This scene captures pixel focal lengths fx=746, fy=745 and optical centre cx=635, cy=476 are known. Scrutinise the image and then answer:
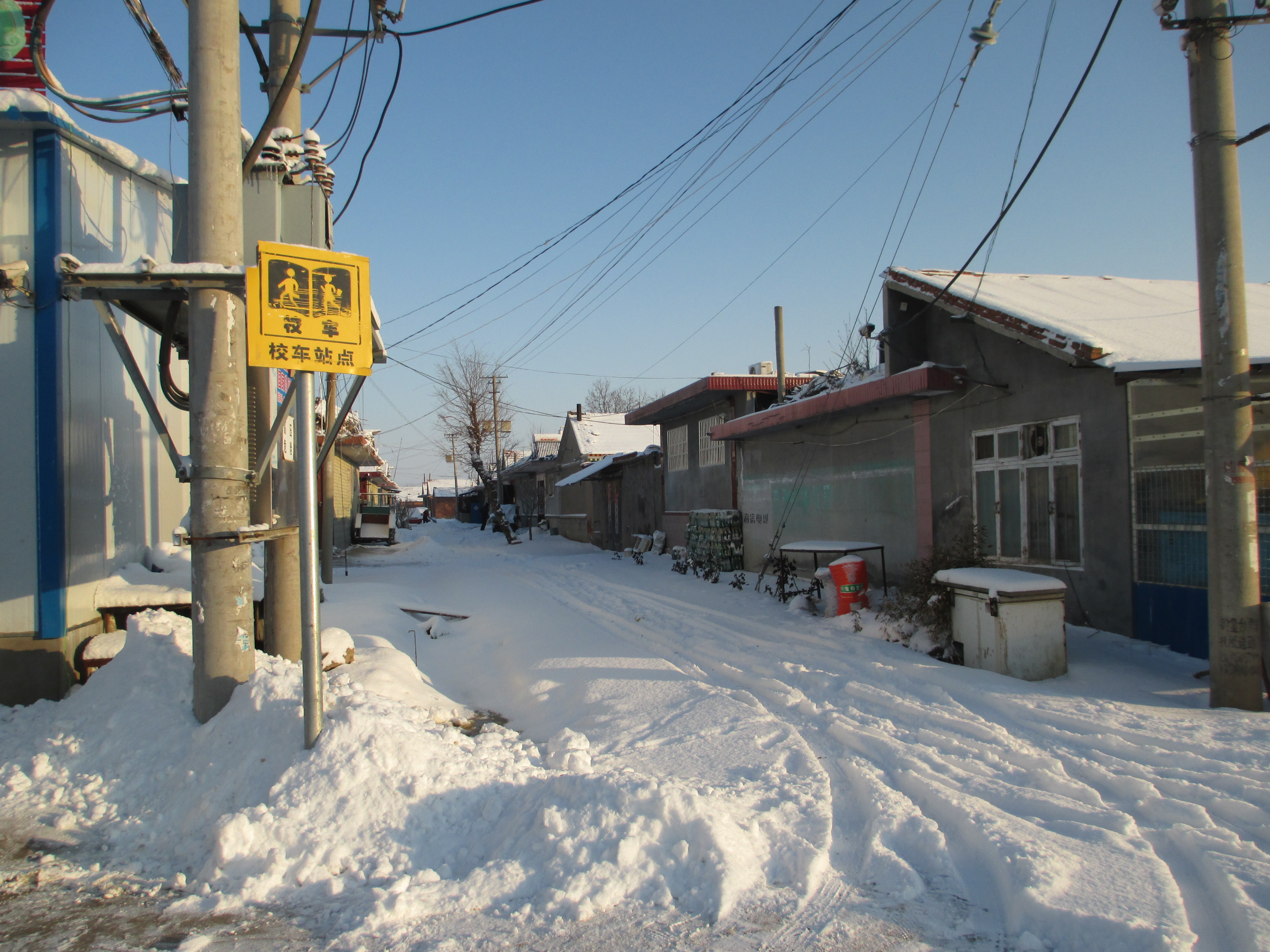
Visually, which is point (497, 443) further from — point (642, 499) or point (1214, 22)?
point (1214, 22)

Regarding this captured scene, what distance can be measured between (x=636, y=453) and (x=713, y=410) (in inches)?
204

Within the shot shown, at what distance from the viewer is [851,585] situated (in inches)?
380

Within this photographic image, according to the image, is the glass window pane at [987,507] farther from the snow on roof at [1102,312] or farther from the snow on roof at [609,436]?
the snow on roof at [609,436]

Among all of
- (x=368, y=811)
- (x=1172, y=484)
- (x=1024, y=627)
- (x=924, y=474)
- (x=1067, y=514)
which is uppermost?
(x=924, y=474)

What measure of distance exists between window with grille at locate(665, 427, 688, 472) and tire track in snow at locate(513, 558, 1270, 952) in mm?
12861

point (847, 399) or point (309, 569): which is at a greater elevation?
point (847, 399)

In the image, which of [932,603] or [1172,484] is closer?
[1172,484]

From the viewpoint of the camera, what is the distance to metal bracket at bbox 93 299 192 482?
191 inches

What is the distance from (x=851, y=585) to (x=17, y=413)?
868 cm

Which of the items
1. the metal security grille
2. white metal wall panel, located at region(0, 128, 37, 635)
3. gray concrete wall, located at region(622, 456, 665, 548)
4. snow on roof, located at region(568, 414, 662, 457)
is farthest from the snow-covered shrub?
snow on roof, located at region(568, 414, 662, 457)

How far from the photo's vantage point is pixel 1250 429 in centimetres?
564

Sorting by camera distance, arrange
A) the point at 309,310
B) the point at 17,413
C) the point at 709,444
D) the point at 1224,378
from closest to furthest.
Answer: the point at 309,310 → the point at 17,413 → the point at 1224,378 → the point at 709,444

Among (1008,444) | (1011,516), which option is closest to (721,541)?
(1011,516)

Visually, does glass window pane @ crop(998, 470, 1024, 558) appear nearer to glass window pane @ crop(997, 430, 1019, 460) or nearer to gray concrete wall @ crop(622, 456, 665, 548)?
glass window pane @ crop(997, 430, 1019, 460)
